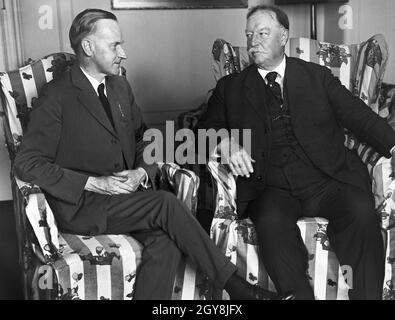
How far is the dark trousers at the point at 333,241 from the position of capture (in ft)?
7.12

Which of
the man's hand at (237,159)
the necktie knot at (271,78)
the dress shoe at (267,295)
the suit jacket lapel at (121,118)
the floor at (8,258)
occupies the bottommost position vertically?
the floor at (8,258)

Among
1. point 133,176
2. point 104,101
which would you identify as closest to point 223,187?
point 133,176

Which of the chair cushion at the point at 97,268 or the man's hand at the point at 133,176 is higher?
the man's hand at the point at 133,176

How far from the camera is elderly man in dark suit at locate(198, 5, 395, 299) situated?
7.18 ft

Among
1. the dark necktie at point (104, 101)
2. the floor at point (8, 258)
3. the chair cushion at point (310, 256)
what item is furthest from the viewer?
the floor at point (8, 258)

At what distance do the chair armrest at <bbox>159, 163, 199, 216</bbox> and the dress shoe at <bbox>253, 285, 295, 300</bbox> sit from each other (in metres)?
0.40

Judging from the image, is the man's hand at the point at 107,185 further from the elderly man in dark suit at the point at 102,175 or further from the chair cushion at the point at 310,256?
the chair cushion at the point at 310,256

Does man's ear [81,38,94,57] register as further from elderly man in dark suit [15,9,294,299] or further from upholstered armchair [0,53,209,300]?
upholstered armchair [0,53,209,300]

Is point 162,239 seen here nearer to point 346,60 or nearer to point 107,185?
point 107,185

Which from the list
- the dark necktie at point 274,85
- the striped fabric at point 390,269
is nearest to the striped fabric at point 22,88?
the dark necktie at point 274,85

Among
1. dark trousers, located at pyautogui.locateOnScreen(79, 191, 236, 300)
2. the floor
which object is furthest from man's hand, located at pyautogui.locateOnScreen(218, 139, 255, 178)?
the floor

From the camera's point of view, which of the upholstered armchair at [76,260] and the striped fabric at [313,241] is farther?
the striped fabric at [313,241]

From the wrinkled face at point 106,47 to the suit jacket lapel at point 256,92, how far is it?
599 mm

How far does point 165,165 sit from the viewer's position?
245cm
